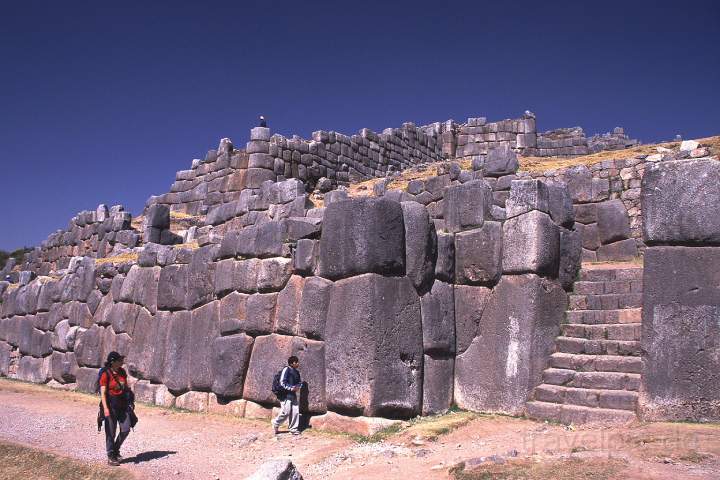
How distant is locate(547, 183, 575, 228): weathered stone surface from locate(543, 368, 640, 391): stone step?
227 cm

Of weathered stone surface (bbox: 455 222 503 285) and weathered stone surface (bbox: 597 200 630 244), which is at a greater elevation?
weathered stone surface (bbox: 597 200 630 244)

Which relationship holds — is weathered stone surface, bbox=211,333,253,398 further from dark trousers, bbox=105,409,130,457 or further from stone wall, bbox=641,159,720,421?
stone wall, bbox=641,159,720,421

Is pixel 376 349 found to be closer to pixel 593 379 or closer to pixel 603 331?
pixel 593 379

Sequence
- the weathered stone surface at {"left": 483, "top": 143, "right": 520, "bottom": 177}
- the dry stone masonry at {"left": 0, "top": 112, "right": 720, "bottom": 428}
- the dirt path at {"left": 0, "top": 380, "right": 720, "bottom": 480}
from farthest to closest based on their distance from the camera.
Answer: the weathered stone surface at {"left": 483, "top": 143, "right": 520, "bottom": 177} < the dry stone masonry at {"left": 0, "top": 112, "right": 720, "bottom": 428} < the dirt path at {"left": 0, "top": 380, "right": 720, "bottom": 480}

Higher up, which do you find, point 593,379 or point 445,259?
point 445,259

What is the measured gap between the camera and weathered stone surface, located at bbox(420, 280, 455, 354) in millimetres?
9078

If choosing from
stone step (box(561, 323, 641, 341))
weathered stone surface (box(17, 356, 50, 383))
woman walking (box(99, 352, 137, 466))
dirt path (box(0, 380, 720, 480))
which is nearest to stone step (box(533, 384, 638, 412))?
dirt path (box(0, 380, 720, 480))

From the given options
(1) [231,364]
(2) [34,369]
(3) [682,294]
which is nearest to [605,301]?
(3) [682,294]

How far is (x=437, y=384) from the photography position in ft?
29.8

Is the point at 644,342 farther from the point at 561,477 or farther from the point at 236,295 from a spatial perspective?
the point at 236,295

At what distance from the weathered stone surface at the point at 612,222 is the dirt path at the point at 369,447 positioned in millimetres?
4981

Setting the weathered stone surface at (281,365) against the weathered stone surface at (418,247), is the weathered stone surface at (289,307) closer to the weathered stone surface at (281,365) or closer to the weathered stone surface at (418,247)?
the weathered stone surface at (281,365)

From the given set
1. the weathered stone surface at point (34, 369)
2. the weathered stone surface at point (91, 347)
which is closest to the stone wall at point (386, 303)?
the weathered stone surface at point (91, 347)

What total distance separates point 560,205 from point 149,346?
8.05 meters
